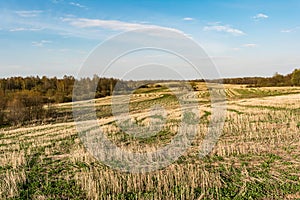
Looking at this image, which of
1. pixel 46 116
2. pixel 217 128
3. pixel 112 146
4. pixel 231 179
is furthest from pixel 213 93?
pixel 231 179

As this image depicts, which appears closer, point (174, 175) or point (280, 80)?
point (174, 175)

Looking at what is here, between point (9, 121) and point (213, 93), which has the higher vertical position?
point (213, 93)

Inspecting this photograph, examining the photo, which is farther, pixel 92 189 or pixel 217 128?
pixel 217 128

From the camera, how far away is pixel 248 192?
34.2 ft

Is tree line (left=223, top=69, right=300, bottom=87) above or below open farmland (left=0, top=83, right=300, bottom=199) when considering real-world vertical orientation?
above

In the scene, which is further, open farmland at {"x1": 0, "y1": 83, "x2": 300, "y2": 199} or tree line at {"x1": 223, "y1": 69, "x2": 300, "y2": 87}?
tree line at {"x1": 223, "y1": 69, "x2": 300, "y2": 87}

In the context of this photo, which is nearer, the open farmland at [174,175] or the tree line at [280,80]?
the open farmland at [174,175]

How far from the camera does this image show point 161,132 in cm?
2448

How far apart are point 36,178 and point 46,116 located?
45.9m

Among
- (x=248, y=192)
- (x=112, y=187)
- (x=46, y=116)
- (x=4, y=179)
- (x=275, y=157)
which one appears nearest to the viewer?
(x=248, y=192)

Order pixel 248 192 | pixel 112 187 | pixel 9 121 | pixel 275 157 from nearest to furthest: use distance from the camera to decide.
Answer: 1. pixel 248 192
2. pixel 112 187
3. pixel 275 157
4. pixel 9 121

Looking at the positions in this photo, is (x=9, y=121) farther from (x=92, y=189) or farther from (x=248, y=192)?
(x=248, y=192)

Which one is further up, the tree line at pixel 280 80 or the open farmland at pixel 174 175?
the tree line at pixel 280 80

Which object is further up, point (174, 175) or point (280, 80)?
point (280, 80)
